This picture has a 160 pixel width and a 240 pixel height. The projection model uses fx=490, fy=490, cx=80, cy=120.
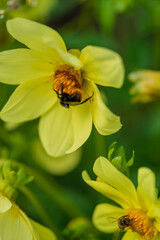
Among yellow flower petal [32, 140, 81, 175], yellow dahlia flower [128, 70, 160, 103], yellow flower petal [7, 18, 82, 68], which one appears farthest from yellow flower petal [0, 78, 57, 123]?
yellow flower petal [32, 140, 81, 175]

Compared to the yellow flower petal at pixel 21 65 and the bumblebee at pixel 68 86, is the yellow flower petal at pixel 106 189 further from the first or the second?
the yellow flower petal at pixel 21 65

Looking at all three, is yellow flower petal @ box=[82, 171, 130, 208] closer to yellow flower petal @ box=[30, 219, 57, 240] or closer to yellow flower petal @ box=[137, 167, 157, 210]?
yellow flower petal @ box=[137, 167, 157, 210]

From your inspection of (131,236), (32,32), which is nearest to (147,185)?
(131,236)

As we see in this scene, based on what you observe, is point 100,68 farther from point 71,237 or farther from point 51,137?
point 71,237

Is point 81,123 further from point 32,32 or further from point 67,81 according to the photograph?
point 32,32

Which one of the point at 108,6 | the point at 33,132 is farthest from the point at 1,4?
the point at 33,132

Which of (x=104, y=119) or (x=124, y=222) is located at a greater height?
(x=104, y=119)
